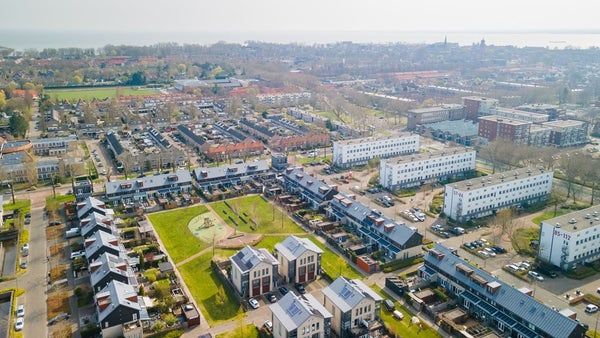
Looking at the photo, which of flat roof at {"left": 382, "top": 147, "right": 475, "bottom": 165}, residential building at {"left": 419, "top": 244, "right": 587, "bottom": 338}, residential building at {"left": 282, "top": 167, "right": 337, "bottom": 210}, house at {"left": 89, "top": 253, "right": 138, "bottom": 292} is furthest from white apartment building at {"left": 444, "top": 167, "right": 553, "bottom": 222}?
house at {"left": 89, "top": 253, "right": 138, "bottom": 292}

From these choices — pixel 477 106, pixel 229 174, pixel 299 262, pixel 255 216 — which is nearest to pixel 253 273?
pixel 299 262

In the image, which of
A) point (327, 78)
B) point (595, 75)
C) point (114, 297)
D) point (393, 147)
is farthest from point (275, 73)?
point (114, 297)

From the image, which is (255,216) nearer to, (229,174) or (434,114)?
(229,174)

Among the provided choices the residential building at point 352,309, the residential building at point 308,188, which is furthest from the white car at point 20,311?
the residential building at point 308,188

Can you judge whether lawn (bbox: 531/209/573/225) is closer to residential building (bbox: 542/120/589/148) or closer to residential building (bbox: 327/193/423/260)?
residential building (bbox: 327/193/423/260)

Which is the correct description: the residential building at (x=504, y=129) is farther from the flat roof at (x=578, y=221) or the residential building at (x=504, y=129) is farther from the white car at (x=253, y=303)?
the white car at (x=253, y=303)
